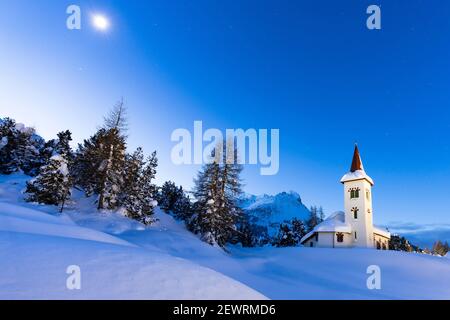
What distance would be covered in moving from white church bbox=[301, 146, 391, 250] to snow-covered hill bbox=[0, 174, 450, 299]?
14.5m

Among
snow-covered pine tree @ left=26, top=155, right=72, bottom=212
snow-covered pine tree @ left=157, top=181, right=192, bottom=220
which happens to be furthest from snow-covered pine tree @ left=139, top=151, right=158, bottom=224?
snow-covered pine tree @ left=157, top=181, right=192, bottom=220

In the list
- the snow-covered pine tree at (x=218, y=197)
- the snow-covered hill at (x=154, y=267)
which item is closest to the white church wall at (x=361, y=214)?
the snow-covered hill at (x=154, y=267)

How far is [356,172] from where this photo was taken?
4184cm

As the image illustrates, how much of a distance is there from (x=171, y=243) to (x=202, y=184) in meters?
11.0

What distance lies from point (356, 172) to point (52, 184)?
38.5 metres

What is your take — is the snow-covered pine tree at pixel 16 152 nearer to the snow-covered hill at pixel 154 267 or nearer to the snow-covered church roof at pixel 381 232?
the snow-covered hill at pixel 154 267

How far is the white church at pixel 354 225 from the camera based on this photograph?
38.1 m

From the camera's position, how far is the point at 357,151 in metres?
45.2

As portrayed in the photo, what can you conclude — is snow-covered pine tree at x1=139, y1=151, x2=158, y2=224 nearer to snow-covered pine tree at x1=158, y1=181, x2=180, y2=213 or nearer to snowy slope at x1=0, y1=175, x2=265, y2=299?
snow-covered pine tree at x1=158, y1=181, x2=180, y2=213

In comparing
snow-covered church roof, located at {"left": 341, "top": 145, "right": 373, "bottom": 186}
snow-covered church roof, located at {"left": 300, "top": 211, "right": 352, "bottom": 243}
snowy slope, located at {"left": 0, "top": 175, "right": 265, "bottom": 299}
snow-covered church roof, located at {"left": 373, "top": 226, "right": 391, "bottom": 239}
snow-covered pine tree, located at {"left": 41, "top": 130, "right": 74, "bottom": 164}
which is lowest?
snow-covered church roof, located at {"left": 373, "top": 226, "right": 391, "bottom": 239}

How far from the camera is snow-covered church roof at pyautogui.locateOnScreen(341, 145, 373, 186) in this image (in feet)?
135
